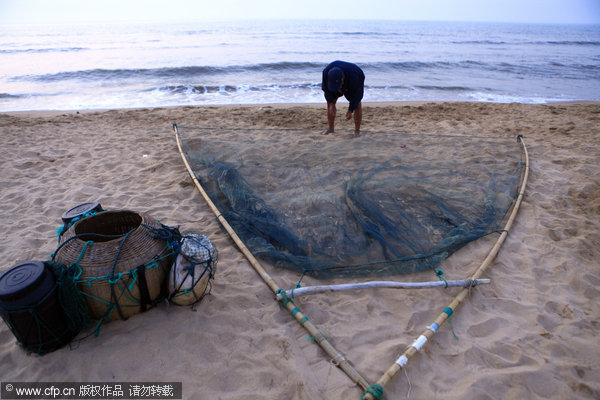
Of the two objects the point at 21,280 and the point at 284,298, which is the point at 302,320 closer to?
the point at 284,298

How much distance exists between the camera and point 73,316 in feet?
6.01

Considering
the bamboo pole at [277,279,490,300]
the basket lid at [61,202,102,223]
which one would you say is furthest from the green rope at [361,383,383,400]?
the basket lid at [61,202,102,223]

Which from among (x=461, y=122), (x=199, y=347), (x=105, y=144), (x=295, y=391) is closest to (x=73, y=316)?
(x=199, y=347)

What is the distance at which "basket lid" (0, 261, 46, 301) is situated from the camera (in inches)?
63.9

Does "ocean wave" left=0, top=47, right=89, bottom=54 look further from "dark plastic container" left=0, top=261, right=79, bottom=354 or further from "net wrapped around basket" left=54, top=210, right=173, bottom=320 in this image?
"dark plastic container" left=0, top=261, right=79, bottom=354

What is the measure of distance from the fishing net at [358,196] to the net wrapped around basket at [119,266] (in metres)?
0.83

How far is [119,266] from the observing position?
190cm

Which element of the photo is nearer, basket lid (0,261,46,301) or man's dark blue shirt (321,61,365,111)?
basket lid (0,261,46,301)

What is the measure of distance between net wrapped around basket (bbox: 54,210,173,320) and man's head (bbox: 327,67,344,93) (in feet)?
11.4

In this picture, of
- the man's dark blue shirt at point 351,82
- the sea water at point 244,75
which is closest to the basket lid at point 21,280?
the man's dark blue shirt at point 351,82

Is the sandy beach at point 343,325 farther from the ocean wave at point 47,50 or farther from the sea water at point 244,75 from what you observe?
the ocean wave at point 47,50

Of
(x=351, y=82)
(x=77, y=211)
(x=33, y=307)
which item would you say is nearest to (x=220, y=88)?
(x=351, y=82)

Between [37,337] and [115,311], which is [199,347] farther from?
[37,337]

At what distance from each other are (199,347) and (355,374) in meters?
0.95
